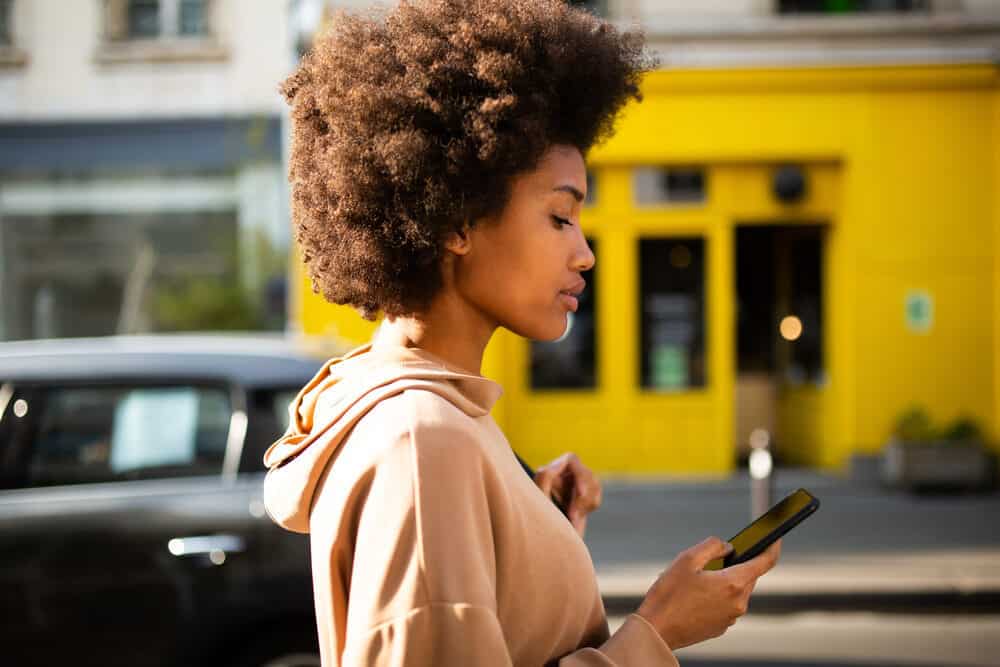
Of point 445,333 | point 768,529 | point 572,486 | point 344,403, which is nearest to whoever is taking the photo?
point 344,403

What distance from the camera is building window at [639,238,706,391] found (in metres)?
11.0

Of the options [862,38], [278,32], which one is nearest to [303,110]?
[862,38]

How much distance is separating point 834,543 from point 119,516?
18.4 ft

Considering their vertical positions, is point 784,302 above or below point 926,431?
above

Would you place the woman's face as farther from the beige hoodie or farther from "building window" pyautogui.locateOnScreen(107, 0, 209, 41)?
"building window" pyautogui.locateOnScreen(107, 0, 209, 41)

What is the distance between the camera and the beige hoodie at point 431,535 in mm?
1117

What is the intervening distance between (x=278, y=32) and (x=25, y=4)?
3.20 m

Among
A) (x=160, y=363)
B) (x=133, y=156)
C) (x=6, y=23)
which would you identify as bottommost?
(x=160, y=363)

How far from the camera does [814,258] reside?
11.3 m

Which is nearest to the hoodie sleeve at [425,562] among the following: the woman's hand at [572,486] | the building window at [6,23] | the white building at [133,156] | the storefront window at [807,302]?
the woman's hand at [572,486]

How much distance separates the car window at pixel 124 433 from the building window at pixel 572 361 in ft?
23.2

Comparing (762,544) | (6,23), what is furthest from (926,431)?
(6,23)

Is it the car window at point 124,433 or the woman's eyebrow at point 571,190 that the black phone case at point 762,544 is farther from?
the car window at point 124,433

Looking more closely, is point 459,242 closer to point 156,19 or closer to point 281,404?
point 281,404
